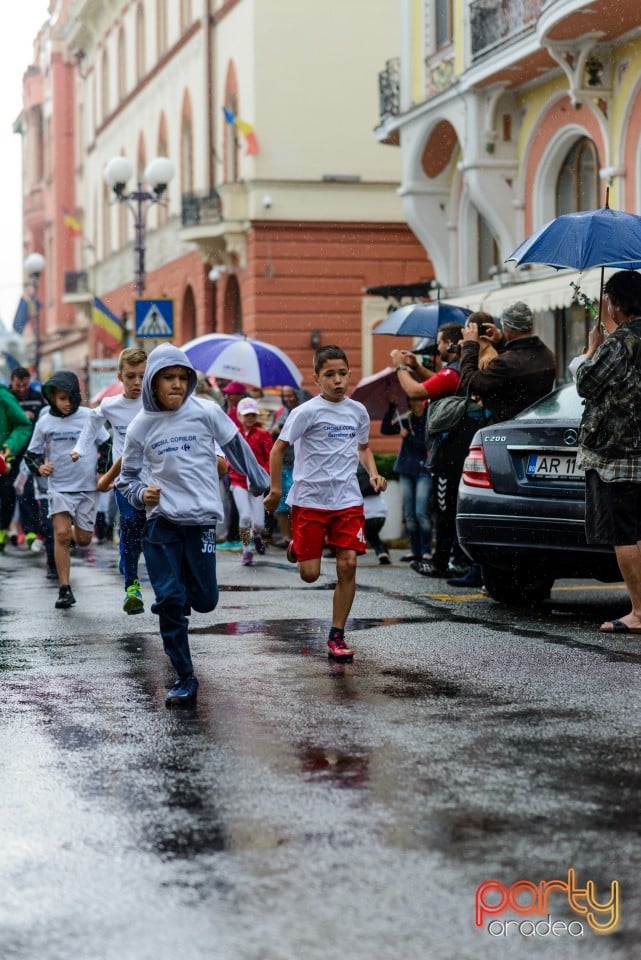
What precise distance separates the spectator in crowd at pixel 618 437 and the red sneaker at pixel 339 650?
1.58m

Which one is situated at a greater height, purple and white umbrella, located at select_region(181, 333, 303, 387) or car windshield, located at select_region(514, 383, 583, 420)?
purple and white umbrella, located at select_region(181, 333, 303, 387)

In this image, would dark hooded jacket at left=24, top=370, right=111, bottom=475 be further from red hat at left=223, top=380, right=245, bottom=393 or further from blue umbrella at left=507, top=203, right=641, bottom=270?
red hat at left=223, top=380, right=245, bottom=393

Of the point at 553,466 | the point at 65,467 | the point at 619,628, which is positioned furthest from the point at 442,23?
the point at 619,628

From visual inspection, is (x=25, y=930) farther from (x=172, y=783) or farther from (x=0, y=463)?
(x=0, y=463)

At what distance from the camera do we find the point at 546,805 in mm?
5449

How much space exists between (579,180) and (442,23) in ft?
14.4

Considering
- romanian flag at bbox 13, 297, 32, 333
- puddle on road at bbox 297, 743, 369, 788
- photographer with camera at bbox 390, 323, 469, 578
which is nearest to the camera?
puddle on road at bbox 297, 743, 369, 788

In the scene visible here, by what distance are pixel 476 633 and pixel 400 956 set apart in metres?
6.14

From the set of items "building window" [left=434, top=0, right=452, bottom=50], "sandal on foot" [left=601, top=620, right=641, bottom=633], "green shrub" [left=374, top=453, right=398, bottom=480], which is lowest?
"sandal on foot" [left=601, top=620, right=641, bottom=633]

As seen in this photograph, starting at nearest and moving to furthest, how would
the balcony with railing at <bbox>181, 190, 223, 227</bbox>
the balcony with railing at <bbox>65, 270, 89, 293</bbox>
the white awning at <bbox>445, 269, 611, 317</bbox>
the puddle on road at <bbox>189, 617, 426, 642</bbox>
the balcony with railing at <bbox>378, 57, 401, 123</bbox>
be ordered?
the puddle on road at <bbox>189, 617, 426, 642</bbox>
the white awning at <bbox>445, 269, 611, 317</bbox>
the balcony with railing at <bbox>378, 57, 401, 123</bbox>
the balcony with railing at <bbox>181, 190, 223, 227</bbox>
the balcony with railing at <bbox>65, 270, 89, 293</bbox>

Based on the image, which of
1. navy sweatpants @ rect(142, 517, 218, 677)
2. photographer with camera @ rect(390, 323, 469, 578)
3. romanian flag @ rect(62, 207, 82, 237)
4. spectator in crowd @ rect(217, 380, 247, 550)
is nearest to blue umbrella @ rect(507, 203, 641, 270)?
photographer with camera @ rect(390, 323, 469, 578)

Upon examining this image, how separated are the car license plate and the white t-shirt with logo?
5.39 ft

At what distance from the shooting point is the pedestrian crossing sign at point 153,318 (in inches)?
1009

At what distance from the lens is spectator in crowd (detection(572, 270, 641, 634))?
31.9 ft
